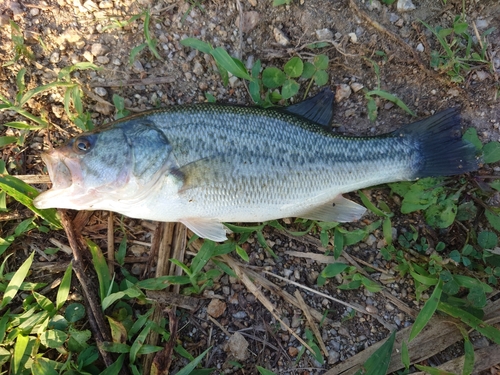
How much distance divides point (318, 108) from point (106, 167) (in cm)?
184

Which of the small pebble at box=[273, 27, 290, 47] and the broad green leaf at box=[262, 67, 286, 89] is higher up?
the small pebble at box=[273, 27, 290, 47]

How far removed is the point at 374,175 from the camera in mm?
3068

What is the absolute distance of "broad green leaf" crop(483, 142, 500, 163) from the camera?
3.20 metres

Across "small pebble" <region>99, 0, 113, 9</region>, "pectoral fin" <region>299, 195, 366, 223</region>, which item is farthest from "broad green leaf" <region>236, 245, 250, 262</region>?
"small pebble" <region>99, 0, 113, 9</region>

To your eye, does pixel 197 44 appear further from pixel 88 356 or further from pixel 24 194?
pixel 88 356

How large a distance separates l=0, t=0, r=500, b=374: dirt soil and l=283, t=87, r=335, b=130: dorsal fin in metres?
0.19

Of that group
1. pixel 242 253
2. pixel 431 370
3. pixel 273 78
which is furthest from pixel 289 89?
pixel 431 370

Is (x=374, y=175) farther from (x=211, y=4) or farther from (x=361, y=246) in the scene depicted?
(x=211, y=4)

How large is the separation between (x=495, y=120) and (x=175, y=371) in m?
3.64

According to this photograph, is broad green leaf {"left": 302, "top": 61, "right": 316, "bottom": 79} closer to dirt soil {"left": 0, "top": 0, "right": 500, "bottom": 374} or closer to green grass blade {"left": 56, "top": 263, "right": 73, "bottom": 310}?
dirt soil {"left": 0, "top": 0, "right": 500, "bottom": 374}

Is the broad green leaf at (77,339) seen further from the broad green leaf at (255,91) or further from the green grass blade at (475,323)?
the green grass blade at (475,323)

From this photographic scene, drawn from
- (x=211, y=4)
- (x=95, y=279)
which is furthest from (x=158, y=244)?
(x=211, y=4)

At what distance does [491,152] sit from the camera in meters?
3.20

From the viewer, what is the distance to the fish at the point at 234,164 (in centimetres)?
273
